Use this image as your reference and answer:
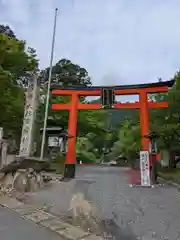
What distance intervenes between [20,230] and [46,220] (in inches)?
30.8

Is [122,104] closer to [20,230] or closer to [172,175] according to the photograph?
[172,175]

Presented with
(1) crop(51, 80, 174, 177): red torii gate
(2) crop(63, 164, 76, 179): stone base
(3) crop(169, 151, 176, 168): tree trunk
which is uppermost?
(1) crop(51, 80, 174, 177): red torii gate

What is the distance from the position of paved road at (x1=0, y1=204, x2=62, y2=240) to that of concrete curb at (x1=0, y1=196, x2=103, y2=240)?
0.52 feet

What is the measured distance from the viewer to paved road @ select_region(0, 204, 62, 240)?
503 centimetres

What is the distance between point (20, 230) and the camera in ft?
17.7

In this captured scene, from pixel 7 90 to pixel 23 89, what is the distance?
3.70 m

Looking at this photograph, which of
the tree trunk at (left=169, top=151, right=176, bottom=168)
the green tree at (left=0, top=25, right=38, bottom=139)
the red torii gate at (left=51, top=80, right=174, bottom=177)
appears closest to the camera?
Answer: the red torii gate at (left=51, top=80, right=174, bottom=177)

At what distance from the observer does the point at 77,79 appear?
51.9 metres

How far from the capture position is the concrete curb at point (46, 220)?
5195 millimetres

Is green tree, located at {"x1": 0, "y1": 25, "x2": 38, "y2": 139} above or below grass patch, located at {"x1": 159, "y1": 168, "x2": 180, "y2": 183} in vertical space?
above

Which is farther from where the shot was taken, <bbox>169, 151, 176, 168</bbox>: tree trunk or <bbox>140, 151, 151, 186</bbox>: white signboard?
<bbox>169, 151, 176, 168</bbox>: tree trunk

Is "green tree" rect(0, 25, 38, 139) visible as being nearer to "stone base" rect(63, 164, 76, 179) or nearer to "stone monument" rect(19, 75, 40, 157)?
"stone monument" rect(19, 75, 40, 157)

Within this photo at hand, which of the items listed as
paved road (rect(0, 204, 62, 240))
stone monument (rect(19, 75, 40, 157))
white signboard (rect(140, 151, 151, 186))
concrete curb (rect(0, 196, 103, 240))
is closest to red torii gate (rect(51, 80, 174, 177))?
white signboard (rect(140, 151, 151, 186))

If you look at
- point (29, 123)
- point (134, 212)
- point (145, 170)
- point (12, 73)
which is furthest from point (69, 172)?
point (134, 212)
